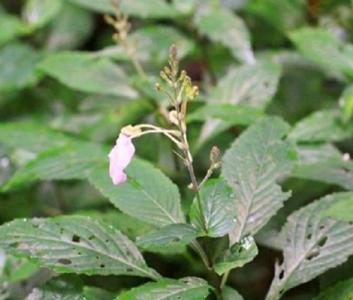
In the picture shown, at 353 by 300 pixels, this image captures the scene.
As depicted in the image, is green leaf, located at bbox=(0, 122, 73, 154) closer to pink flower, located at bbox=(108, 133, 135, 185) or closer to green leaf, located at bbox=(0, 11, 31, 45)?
green leaf, located at bbox=(0, 11, 31, 45)

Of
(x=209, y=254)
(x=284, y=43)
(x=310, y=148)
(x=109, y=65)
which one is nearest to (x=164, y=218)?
(x=209, y=254)

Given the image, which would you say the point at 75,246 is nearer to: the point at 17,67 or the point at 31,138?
the point at 31,138

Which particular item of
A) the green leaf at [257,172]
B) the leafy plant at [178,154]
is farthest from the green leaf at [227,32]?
the green leaf at [257,172]

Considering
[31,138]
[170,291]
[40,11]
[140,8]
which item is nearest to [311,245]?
[170,291]

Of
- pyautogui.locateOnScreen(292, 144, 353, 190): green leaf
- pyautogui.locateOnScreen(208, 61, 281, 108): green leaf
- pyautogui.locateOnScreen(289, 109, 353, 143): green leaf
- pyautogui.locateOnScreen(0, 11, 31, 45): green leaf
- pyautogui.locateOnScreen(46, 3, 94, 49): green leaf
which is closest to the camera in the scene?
pyautogui.locateOnScreen(292, 144, 353, 190): green leaf

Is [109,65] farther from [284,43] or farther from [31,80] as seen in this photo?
[284,43]

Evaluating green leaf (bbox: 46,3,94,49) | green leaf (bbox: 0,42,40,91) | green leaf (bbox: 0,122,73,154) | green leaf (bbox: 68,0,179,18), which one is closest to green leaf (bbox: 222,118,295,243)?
green leaf (bbox: 0,122,73,154)

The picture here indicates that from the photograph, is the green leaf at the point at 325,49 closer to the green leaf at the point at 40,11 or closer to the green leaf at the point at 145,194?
the green leaf at the point at 145,194
